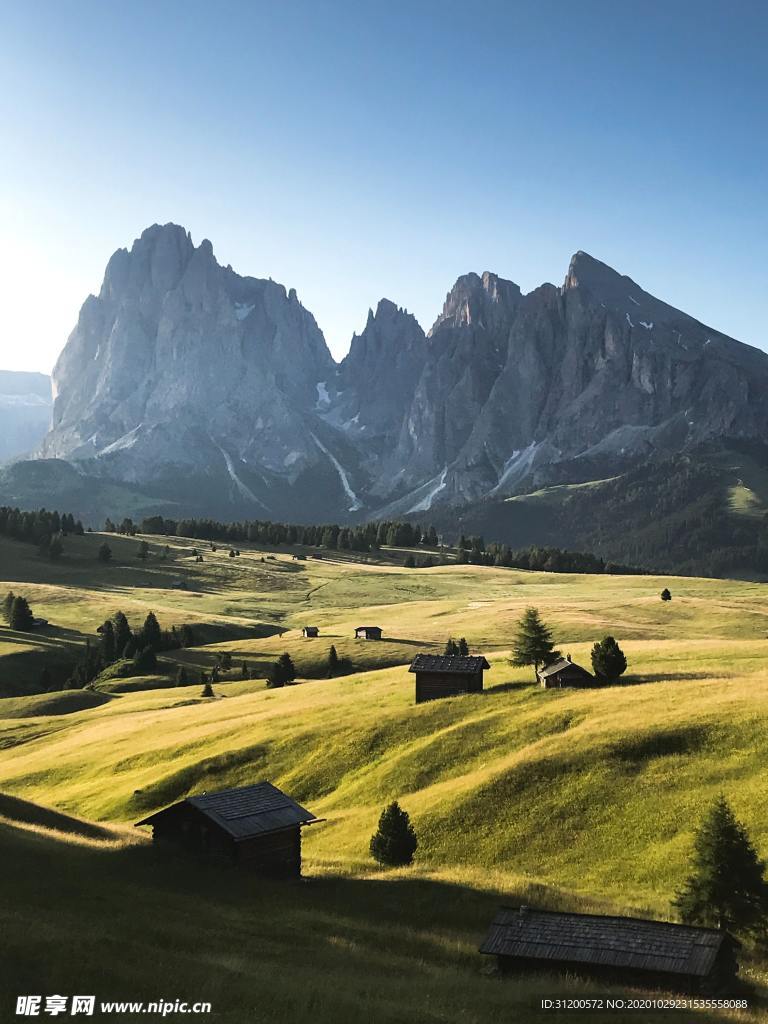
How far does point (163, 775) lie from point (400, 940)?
3526 cm

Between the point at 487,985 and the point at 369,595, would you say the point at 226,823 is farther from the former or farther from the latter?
the point at 369,595

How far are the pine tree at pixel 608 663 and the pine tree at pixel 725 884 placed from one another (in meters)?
34.6

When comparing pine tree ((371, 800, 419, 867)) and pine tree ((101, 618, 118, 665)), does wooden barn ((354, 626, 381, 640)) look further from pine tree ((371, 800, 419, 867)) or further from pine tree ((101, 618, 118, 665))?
pine tree ((371, 800, 419, 867))

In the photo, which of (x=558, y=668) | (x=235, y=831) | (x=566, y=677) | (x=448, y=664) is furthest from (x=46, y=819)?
(x=566, y=677)

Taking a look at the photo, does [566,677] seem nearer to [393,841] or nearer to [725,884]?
[393,841]

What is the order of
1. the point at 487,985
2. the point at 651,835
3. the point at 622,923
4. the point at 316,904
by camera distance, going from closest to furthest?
1. the point at 487,985
2. the point at 622,923
3. the point at 316,904
4. the point at 651,835

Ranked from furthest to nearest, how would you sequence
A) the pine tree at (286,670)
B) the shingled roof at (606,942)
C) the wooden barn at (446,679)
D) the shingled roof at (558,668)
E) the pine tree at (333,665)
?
the pine tree at (333,665) < the pine tree at (286,670) < the wooden barn at (446,679) < the shingled roof at (558,668) < the shingled roof at (606,942)

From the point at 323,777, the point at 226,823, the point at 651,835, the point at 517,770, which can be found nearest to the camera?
the point at 226,823

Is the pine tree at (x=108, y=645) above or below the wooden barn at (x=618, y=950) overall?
below

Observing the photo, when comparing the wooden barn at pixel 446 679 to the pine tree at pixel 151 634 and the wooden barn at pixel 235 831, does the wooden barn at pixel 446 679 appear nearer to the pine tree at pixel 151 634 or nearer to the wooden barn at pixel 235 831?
the wooden barn at pixel 235 831

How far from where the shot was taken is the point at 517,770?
5291 centimetres

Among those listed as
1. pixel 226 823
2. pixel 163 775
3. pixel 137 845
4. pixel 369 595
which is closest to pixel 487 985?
pixel 226 823

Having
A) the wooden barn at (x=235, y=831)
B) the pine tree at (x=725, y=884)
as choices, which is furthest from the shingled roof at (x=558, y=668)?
the pine tree at (x=725, y=884)

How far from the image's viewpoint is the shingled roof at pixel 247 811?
4150 centimetres
